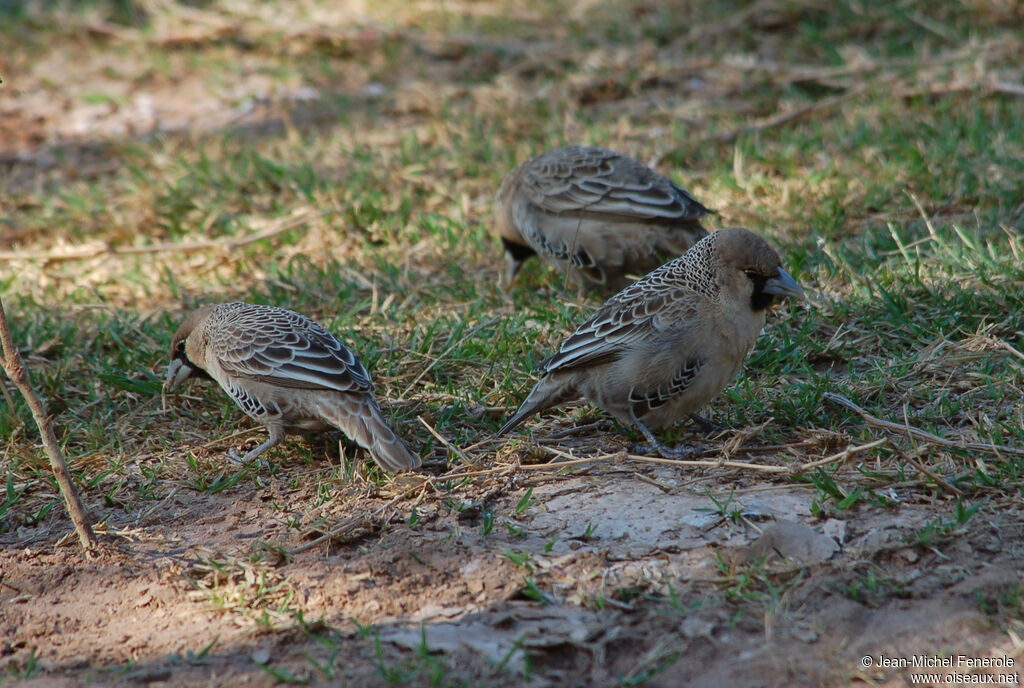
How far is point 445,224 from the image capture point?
7852 millimetres

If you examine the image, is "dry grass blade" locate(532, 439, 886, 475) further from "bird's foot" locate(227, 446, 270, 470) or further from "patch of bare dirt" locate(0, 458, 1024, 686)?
"bird's foot" locate(227, 446, 270, 470)

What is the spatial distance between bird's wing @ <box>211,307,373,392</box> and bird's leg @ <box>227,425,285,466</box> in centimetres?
25

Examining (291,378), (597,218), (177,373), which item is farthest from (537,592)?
(597,218)

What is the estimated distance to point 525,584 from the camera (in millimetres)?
3930

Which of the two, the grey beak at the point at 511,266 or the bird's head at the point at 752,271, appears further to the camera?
the grey beak at the point at 511,266

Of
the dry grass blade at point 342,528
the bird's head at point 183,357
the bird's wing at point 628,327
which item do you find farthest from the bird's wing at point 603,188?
the dry grass blade at point 342,528

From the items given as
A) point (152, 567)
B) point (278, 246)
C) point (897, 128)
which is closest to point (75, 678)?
point (152, 567)

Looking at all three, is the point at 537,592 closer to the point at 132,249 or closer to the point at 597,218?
the point at 597,218

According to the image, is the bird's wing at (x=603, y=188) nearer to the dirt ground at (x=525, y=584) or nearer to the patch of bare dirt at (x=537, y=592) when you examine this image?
the dirt ground at (x=525, y=584)

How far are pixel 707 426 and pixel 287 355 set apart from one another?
206 cm

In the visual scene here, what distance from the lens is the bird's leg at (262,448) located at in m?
5.11

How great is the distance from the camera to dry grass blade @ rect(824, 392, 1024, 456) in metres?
4.38

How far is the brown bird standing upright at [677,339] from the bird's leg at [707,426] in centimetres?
20

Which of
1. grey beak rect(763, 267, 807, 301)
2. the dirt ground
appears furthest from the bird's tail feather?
grey beak rect(763, 267, 807, 301)
